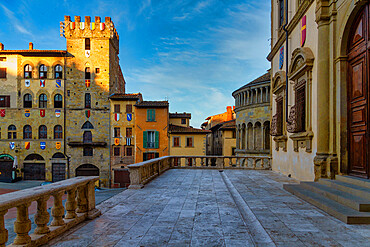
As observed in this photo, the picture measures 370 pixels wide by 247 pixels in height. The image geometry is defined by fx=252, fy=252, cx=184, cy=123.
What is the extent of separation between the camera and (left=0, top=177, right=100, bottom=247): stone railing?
341 centimetres

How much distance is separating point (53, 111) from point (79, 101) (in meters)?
3.77

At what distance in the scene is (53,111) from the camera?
3506cm

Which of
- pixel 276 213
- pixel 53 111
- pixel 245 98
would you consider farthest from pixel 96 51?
pixel 276 213

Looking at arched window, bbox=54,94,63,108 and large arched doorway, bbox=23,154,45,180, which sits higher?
arched window, bbox=54,94,63,108

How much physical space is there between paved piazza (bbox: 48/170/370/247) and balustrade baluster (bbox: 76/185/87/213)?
38 cm

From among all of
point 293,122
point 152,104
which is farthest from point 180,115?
point 293,122

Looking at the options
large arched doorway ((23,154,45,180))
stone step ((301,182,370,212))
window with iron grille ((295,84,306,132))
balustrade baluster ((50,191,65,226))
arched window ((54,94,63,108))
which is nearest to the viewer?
balustrade baluster ((50,191,65,226))

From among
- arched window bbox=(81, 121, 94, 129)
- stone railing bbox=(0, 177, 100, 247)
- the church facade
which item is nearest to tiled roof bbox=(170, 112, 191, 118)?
arched window bbox=(81, 121, 94, 129)

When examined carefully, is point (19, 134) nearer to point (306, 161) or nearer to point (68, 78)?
point (68, 78)

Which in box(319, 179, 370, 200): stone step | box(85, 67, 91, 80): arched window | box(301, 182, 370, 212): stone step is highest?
box(85, 67, 91, 80): arched window

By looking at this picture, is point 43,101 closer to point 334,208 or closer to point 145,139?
point 145,139

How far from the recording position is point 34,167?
34594 mm

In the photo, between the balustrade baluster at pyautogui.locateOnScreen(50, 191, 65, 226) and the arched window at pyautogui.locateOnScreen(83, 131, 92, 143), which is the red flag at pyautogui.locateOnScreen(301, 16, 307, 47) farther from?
the arched window at pyautogui.locateOnScreen(83, 131, 92, 143)

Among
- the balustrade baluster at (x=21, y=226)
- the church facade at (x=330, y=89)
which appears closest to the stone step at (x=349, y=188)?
the church facade at (x=330, y=89)
